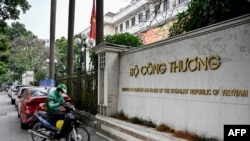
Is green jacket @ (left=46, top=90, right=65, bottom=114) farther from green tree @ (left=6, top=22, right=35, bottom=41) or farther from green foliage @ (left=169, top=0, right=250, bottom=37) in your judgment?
green tree @ (left=6, top=22, right=35, bottom=41)

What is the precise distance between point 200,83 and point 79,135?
3.34m

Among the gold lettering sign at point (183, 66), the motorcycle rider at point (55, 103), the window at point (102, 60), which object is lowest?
the motorcycle rider at point (55, 103)

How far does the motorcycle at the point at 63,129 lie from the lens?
7281 mm

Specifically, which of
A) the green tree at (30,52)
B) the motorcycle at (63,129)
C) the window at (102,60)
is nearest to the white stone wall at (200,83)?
the motorcycle at (63,129)

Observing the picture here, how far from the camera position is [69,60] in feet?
66.6

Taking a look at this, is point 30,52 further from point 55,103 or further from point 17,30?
point 55,103

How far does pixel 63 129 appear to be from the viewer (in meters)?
7.39

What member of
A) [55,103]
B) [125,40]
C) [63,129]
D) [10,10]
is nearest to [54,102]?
[55,103]

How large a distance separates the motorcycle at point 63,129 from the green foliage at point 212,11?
4244 millimetres

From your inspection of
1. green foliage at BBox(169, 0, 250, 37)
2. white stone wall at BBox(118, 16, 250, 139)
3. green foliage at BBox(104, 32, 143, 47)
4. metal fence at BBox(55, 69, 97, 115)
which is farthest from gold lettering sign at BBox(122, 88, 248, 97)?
green foliage at BBox(104, 32, 143, 47)

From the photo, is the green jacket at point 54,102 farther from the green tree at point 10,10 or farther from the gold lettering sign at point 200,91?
the green tree at point 10,10

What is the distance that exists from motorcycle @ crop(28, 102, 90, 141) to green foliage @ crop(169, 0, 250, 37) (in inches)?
167

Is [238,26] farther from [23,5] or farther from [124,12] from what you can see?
[124,12]

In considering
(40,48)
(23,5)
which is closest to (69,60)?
(23,5)
